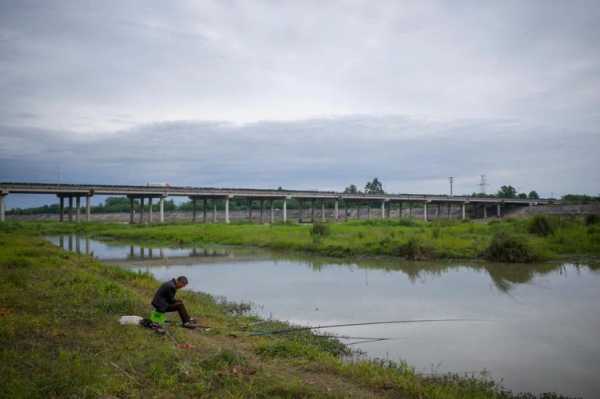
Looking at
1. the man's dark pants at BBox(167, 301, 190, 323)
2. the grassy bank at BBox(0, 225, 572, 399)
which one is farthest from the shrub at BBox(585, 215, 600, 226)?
the man's dark pants at BBox(167, 301, 190, 323)

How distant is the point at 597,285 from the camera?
48.2 ft

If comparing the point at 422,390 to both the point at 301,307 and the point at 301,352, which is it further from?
the point at 301,307

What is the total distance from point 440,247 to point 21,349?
19396 mm

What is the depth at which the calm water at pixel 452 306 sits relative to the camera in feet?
25.4

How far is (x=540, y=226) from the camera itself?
2609cm

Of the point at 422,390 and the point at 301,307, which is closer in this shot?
the point at 422,390

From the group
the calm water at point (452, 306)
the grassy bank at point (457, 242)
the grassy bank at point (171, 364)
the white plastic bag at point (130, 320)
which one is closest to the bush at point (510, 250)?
the grassy bank at point (457, 242)

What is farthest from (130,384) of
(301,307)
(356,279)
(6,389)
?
(356,279)

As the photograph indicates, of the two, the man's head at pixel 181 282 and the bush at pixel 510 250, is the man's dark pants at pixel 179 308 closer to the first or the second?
the man's head at pixel 181 282

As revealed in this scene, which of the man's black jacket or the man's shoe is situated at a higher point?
the man's black jacket

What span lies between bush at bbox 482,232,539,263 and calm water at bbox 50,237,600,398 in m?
0.83

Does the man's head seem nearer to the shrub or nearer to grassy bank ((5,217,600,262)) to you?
grassy bank ((5,217,600,262))

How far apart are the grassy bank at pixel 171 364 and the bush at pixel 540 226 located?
21.5 metres

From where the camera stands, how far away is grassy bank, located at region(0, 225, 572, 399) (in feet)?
18.3
